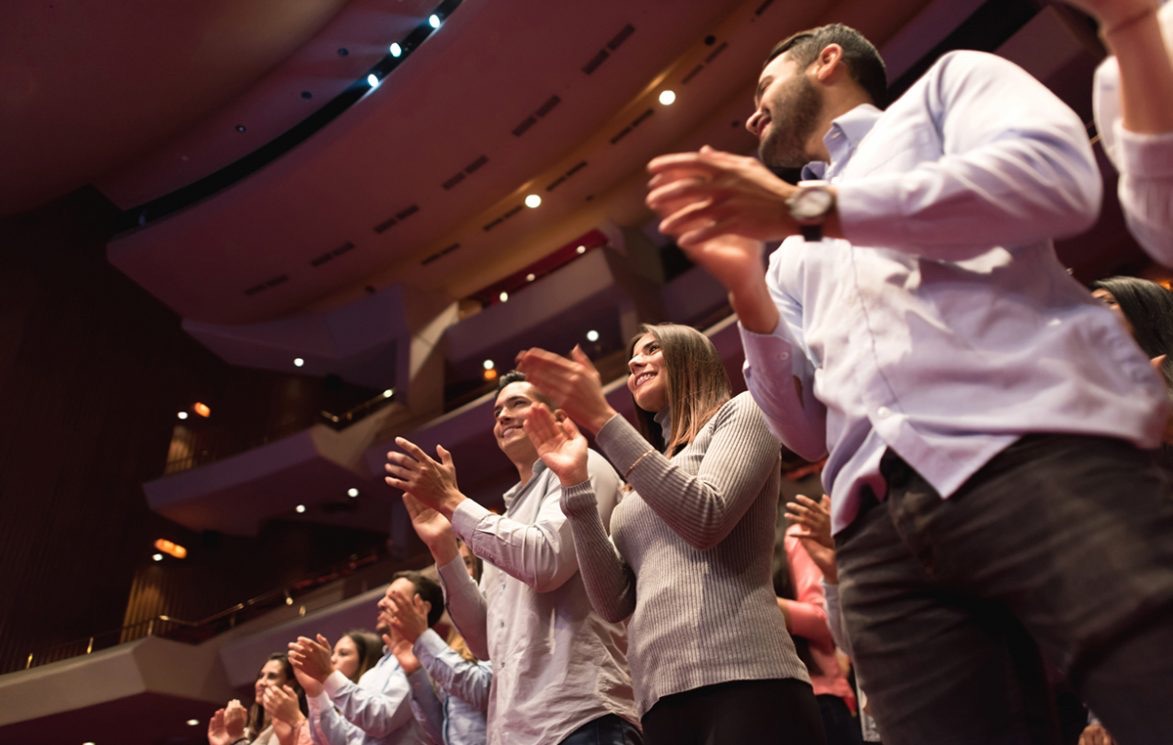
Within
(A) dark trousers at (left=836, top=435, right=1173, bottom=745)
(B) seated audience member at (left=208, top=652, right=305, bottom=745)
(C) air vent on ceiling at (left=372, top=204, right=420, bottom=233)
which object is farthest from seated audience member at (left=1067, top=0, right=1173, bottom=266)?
(C) air vent on ceiling at (left=372, top=204, right=420, bottom=233)

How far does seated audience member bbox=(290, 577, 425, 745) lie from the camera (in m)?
3.28

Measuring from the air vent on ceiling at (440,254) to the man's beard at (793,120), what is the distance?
1479cm

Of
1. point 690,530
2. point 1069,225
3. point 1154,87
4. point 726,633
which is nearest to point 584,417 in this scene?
point 690,530

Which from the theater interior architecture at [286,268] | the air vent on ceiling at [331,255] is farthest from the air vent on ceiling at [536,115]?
Answer: the air vent on ceiling at [331,255]

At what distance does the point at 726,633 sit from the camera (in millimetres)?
1777

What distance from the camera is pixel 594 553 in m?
1.96

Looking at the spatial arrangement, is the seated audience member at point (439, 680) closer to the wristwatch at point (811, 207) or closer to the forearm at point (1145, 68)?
the wristwatch at point (811, 207)

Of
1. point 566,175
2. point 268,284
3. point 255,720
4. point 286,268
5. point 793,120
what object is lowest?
point 793,120

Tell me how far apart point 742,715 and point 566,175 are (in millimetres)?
13907

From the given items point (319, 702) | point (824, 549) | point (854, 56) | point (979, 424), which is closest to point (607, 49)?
point (319, 702)

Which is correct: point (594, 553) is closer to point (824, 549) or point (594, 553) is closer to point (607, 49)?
point (824, 549)

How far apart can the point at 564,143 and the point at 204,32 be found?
18.3ft

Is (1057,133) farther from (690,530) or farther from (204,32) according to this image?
(204,32)

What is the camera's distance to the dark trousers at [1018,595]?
0.98 metres
